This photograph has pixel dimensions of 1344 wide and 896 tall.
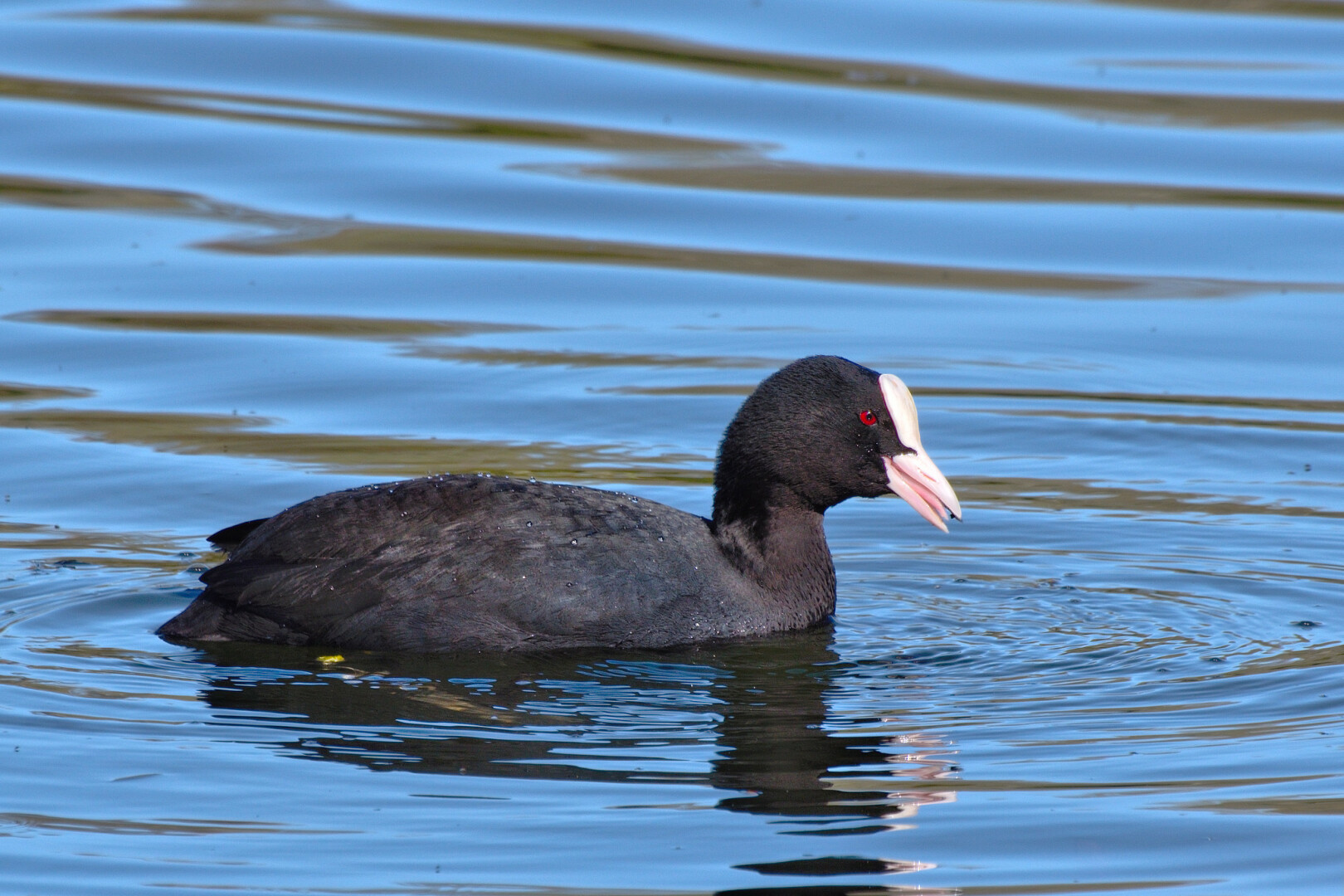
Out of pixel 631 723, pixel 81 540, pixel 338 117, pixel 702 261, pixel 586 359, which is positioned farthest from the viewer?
pixel 338 117

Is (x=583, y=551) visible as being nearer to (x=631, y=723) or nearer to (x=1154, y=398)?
(x=631, y=723)

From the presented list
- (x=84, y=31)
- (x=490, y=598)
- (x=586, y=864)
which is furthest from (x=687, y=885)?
(x=84, y=31)

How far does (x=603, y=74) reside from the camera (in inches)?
619

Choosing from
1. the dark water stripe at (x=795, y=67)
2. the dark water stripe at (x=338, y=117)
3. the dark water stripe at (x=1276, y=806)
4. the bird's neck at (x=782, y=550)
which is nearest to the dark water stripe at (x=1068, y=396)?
the bird's neck at (x=782, y=550)

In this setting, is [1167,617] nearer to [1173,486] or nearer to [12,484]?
[1173,486]

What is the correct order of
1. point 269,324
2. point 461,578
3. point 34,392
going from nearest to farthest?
point 461,578
point 34,392
point 269,324

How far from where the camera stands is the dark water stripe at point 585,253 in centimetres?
1220

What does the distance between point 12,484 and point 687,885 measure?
16.0ft

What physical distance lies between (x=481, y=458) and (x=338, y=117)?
6.33 metres

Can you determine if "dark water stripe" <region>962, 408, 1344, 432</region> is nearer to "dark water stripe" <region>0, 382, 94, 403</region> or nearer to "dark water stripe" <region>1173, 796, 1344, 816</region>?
"dark water stripe" <region>0, 382, 94, 403</region>

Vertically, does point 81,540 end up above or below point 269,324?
below

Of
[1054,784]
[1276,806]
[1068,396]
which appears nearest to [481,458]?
[1068,396]

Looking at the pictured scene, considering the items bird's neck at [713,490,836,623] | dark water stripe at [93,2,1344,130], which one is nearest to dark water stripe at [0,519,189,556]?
bird's neck at [713,490,836,623]

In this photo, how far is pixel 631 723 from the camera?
6215mm
